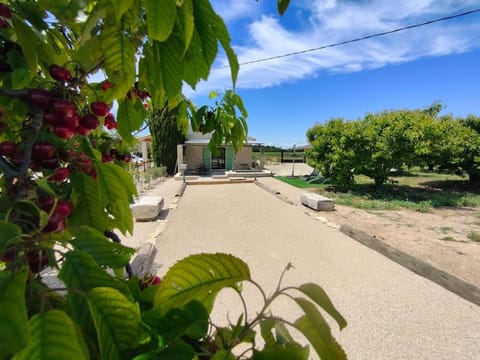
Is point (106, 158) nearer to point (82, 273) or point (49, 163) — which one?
point (49, 163)

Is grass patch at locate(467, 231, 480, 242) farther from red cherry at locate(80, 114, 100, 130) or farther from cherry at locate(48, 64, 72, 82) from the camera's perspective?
cherry at locate(48, 64, 72, 82)

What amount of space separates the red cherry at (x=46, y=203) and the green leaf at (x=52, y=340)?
344mm

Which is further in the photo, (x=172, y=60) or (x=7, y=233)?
(x=172, y=60)

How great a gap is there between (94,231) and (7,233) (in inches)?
5.7

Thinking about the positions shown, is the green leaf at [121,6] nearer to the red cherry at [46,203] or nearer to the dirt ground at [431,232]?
the red cherry at [46,203]

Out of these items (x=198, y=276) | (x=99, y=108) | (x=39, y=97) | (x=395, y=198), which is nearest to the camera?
(x=198, y=276)

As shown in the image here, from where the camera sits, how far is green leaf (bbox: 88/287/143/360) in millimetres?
449

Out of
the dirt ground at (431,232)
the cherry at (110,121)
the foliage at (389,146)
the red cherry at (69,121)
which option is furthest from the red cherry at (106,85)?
the foliage at (389,146)

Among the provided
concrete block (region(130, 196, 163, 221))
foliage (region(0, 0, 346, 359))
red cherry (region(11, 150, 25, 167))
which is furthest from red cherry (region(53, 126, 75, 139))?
concrete block (region(130, 196, 163, 221))

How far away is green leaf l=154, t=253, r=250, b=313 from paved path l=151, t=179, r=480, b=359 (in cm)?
305

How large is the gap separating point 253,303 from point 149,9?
3.79 meters

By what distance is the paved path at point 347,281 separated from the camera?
300 cm

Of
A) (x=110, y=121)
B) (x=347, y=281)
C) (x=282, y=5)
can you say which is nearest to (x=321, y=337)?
(x=282, y=5)

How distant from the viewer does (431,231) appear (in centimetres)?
691
